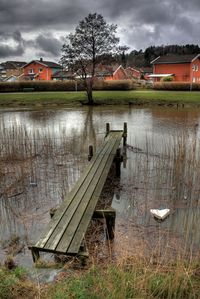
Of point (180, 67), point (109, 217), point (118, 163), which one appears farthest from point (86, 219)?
point (180, 67)

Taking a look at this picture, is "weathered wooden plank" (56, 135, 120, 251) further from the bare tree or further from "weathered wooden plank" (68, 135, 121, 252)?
the bare tree

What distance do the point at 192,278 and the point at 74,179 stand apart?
4088 millimetres

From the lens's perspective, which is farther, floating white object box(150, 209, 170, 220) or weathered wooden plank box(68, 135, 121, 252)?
floating white object box(150, 209, 170, 220)

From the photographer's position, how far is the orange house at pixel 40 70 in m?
57.5

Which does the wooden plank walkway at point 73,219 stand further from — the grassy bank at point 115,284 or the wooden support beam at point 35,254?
the grassy bank at point 115,284

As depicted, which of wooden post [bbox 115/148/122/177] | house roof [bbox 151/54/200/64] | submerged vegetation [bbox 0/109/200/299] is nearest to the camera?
submerged vegetation [bbox 0/109/200/299]

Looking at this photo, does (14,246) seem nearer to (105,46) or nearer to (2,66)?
(105,46)

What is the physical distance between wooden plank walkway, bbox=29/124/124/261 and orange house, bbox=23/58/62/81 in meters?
54.6

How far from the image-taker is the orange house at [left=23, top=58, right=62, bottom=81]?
5750 centimetres

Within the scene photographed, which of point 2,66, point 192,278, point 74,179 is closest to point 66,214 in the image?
point 192,278

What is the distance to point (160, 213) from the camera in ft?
15.6

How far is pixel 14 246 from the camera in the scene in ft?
13.0

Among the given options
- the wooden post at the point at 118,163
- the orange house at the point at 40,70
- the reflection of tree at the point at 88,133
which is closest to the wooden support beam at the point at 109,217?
the wooden post at the point at 118,163

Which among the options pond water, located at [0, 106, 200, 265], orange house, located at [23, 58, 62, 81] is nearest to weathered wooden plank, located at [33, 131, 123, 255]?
pond water, located at [0, 106, 200, 265]
